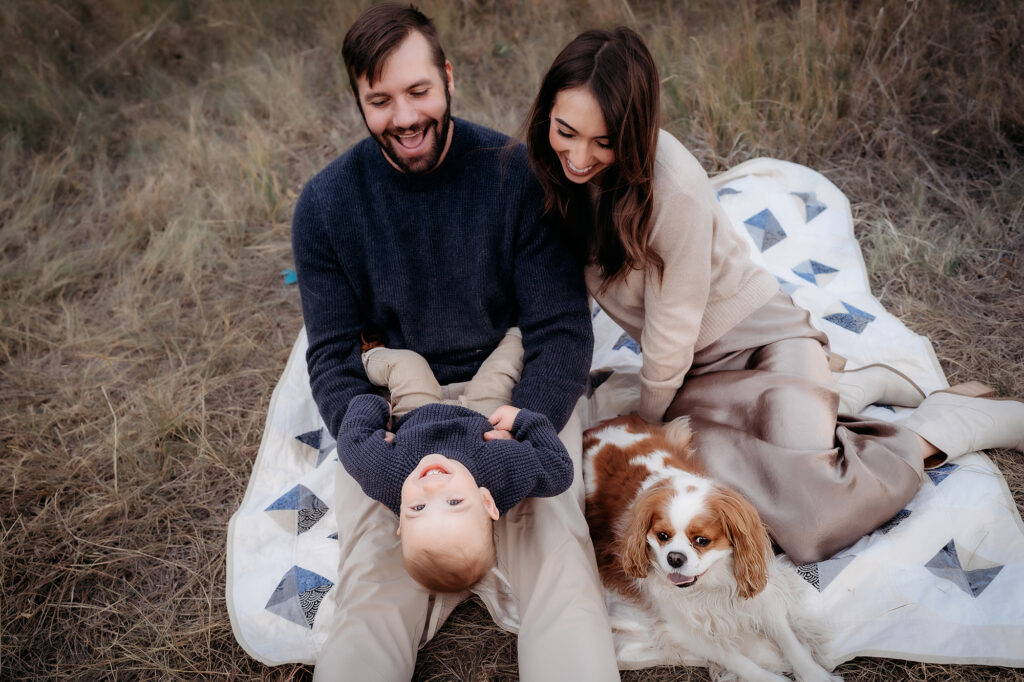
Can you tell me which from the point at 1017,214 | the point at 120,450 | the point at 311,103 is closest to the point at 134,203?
the point at 311,103

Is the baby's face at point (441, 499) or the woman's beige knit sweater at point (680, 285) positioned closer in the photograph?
the baby's face at point (441, 499)

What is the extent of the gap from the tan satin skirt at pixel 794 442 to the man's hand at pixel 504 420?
2.17 feet

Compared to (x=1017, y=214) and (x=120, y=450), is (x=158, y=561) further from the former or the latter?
(x=1017, y=214)

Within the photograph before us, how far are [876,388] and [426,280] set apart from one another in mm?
1749

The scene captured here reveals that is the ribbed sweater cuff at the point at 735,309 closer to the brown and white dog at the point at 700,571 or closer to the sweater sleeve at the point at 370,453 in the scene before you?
the brown and white dog at the point at 700,571

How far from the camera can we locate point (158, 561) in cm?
269

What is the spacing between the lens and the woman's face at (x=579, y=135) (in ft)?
6.53

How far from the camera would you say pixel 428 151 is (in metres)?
2.36

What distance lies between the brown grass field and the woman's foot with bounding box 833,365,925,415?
1.08 ft

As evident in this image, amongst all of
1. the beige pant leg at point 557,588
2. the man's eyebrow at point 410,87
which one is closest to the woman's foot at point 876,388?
the beige pant leg at point 557,588

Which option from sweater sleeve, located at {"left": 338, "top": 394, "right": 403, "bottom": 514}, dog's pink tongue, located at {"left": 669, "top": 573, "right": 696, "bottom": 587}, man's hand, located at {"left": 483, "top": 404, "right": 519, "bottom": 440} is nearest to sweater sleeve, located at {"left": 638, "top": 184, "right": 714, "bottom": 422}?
man's hand, located at {"left": 483, "top": 404, "right": 519, "bottom": 440}

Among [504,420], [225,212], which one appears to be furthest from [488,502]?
[225,212]

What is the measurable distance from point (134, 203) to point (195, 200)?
1.24 ft

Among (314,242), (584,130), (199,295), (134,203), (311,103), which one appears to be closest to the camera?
(584,130)
